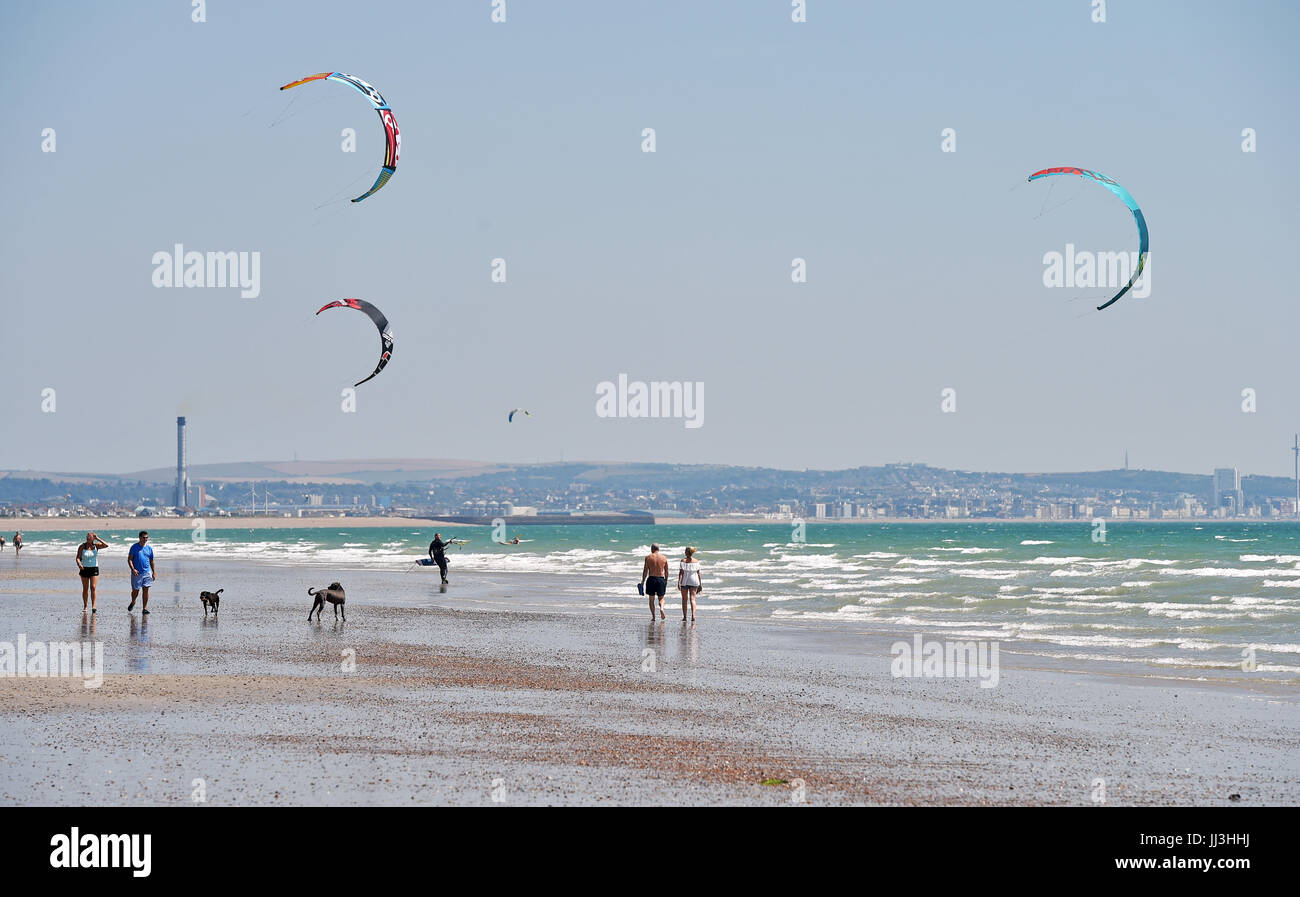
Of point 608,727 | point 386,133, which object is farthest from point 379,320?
point 608,727

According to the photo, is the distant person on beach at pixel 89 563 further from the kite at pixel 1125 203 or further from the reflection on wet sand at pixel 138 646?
the kite at pixel 1125 203

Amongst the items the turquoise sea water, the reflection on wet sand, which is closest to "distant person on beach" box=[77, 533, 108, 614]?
the reflection on wet sand

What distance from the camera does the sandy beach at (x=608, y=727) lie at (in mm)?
→ 8406

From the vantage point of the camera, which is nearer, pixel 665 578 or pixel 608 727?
pixel 608 727

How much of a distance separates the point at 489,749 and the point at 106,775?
8.72 ft

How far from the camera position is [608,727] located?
10.9 metres

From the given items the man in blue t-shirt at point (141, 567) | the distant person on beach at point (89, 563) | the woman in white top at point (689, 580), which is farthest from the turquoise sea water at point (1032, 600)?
the distant person on beach at point (89, 563)

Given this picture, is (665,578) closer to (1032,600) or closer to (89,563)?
(89,563)

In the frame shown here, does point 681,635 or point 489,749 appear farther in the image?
point 681,635

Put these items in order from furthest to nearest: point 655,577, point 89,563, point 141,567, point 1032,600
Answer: point 1032,600 → point 655,577 → point 141,567 → point 89,563

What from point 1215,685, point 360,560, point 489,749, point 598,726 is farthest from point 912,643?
point 360,560

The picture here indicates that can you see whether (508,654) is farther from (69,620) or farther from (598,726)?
(69,620)

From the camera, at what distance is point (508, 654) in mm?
17000

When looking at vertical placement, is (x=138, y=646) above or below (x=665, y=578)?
below
